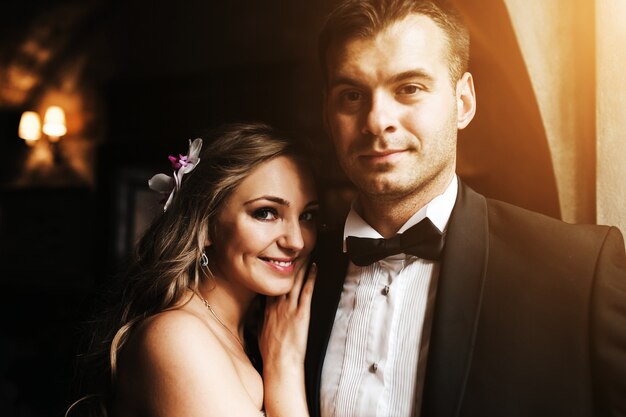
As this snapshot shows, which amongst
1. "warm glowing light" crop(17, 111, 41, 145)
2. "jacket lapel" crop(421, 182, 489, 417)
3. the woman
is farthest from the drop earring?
"warm glowing light" crop(17, 111, 41, 145)

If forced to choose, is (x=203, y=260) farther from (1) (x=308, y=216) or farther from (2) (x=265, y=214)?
(1) (x=308, y=216)

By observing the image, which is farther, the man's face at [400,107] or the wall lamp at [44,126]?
the wall lamp at [44,126]

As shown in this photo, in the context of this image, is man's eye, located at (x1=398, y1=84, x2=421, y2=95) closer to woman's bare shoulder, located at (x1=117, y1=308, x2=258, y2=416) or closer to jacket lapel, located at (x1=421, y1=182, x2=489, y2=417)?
jacket lapel, located at (x1=421, y1=182, x2=489, y2=417)

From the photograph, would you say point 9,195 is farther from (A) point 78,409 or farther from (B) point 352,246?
(B) point 352,246

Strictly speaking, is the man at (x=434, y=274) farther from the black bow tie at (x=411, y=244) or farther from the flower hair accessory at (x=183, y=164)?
the flower hair accessory at (x=183, y=164)

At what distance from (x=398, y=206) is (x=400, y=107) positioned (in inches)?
12.7

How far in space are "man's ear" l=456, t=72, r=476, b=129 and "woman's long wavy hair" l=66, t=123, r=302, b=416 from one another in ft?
2.10

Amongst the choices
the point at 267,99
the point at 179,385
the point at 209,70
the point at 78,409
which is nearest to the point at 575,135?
the point at 179,385

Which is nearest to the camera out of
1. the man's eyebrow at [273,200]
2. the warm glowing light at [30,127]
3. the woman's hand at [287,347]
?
the woman's hand at [287,347]

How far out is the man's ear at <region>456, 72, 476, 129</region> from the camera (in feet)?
6.34

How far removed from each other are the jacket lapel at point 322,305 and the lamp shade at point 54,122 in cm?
491

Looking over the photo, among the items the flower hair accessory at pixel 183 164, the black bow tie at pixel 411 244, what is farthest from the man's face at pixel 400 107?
the flower hair accessory at pixel 183 164

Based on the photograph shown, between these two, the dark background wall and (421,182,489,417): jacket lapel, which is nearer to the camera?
(421,182,489,417): jacket lapel

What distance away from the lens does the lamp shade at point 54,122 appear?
6.21 metres
